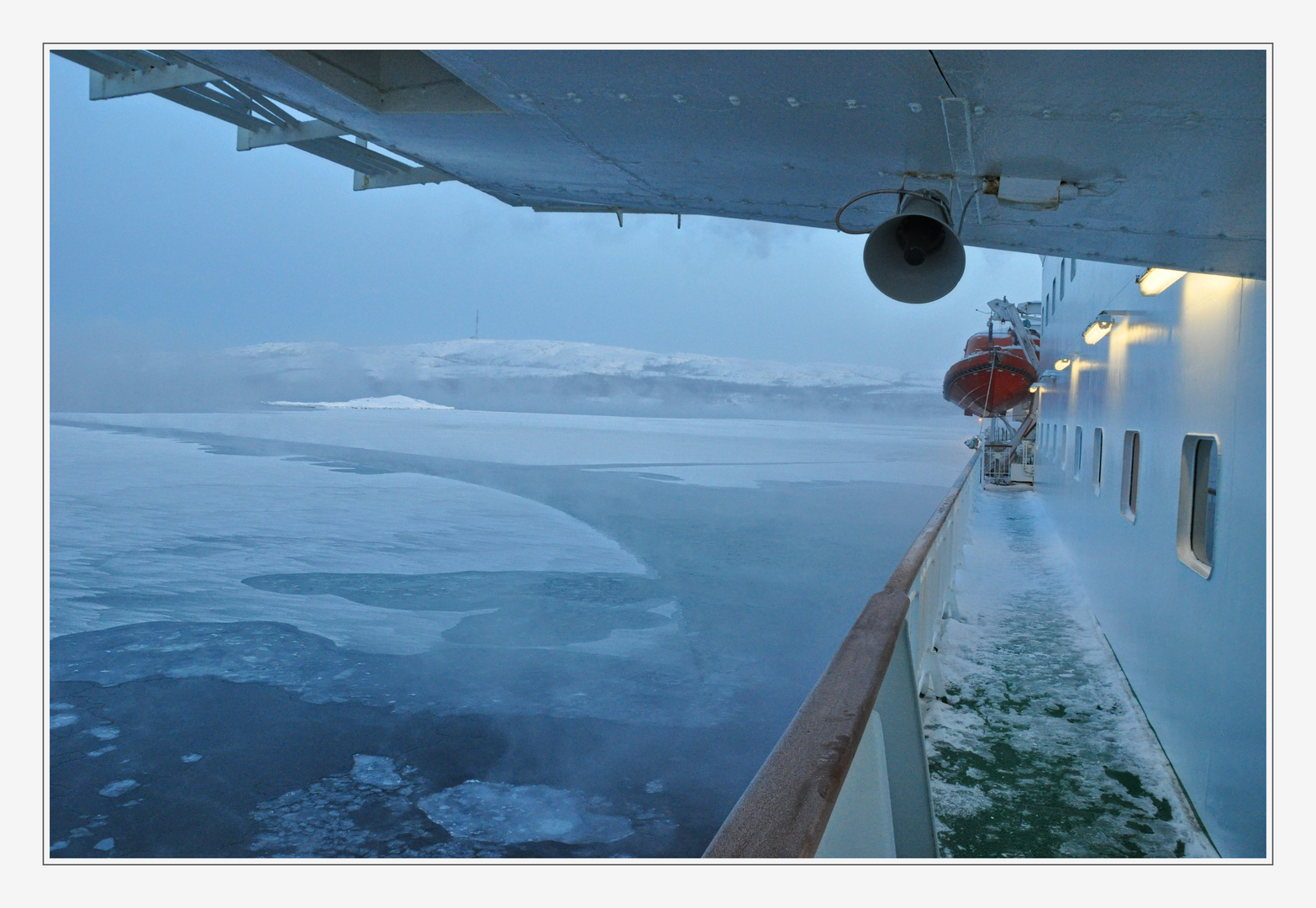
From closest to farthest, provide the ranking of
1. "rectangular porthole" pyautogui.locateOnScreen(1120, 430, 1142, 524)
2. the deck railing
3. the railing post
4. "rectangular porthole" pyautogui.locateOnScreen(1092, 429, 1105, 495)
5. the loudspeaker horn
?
the deck railing
the railing post
the loudspeaker horn
"rectangular porthole" pyautogui.locateOnScreen(1120, 430, 1142, 524)
"rectangular porthole" pyautogui.locateOnScreen(1092, 429, 1105, 495)

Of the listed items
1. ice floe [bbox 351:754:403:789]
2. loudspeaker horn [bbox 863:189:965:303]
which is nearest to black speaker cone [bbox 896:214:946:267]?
loudspeaker horn [bbox 863:189:965:303]

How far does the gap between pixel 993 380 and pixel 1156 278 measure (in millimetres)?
17714

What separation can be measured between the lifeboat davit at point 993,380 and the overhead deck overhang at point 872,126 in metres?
17.9

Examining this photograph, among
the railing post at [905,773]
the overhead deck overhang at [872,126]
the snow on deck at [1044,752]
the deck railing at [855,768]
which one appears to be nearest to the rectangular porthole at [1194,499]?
the snow on deck at [1044,752]

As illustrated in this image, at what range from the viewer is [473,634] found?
866cm

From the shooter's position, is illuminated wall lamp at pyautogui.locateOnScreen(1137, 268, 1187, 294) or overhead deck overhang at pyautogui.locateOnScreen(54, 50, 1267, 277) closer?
overhead deck overhang at pyautogui.locateOnScreen(54, 50, 1267, 277)

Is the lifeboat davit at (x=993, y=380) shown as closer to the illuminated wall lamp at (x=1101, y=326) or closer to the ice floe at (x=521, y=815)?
the illuminated wall lamp at (x=1101, y=326)

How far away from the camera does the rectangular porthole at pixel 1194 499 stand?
324 cm

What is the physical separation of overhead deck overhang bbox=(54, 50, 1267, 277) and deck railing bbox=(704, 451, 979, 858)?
1.13 meters

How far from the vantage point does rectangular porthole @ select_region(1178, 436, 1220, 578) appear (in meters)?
3.24

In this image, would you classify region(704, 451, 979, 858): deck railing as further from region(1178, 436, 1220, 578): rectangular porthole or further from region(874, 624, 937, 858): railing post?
region(1178, 436, 1220, 578): rectangular porthole

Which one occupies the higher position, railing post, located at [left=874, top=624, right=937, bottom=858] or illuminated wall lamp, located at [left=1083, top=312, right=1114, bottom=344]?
illuminated wall lamp, located at [left=1083, top=312, right=1114, bottom=344]

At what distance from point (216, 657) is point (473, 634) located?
97.3 inches
